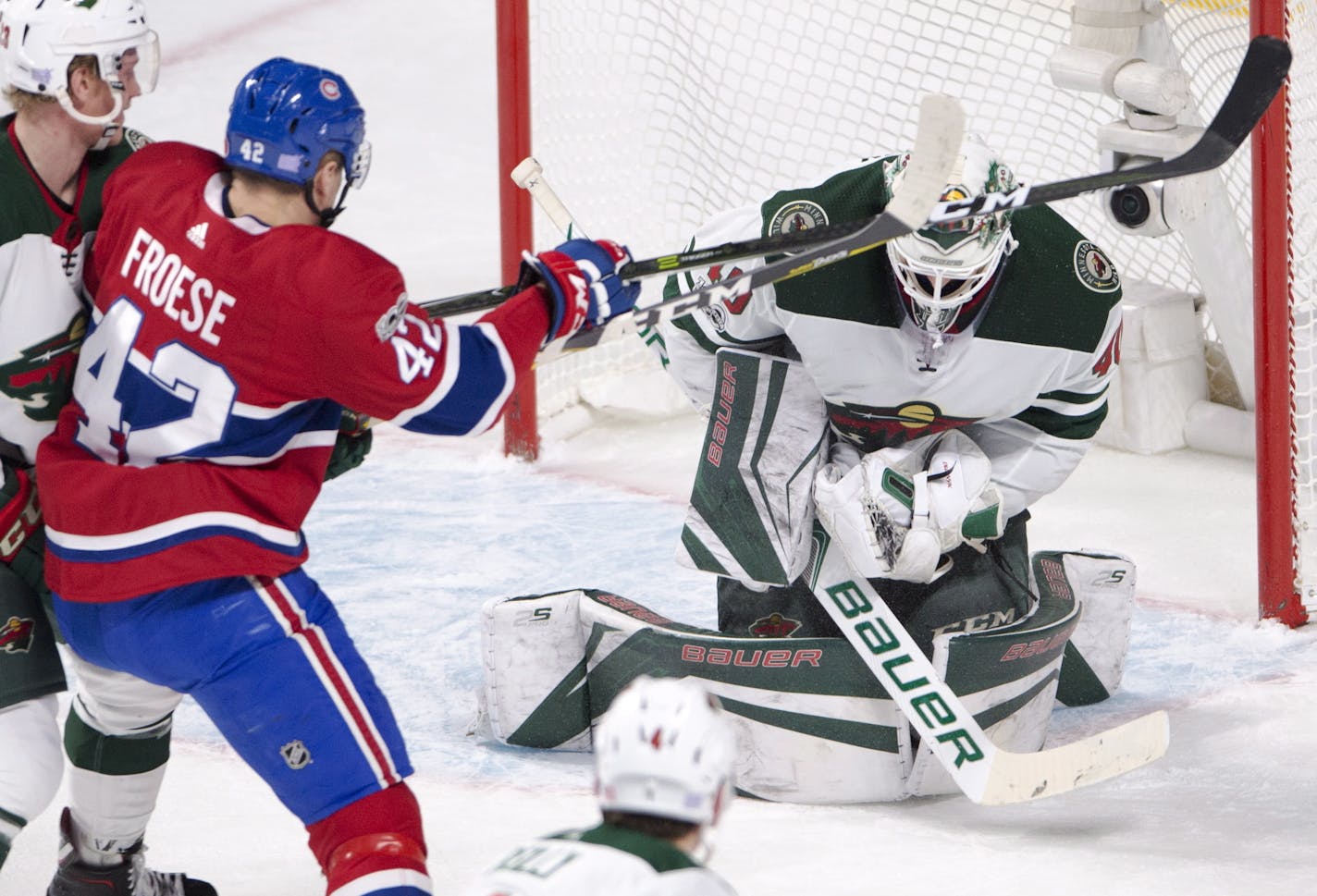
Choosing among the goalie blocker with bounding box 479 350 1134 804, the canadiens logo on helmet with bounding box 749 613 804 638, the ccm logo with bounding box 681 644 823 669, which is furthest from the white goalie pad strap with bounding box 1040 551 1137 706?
the ccm logo with bounding box 681 644 823 669

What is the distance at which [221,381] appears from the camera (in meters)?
2.09

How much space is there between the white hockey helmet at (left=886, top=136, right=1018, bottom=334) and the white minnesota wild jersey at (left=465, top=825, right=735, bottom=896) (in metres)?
1.31

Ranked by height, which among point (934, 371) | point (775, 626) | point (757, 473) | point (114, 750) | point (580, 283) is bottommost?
point (775, 626)

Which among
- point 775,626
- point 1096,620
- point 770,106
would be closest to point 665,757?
point 775,626

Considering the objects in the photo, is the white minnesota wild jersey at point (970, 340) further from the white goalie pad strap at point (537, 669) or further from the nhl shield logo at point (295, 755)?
the nhl shield logo at point (295, 755)

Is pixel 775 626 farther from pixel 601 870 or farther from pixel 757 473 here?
pixel 601 870

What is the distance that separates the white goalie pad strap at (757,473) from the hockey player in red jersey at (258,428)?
869 millimetres

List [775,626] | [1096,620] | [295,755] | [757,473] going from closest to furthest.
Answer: [295,755]
[757,473]
[775,626]
[1096,620]

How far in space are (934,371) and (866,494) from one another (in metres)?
0.21

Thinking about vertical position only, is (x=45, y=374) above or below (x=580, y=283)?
below

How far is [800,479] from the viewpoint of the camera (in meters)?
3.00

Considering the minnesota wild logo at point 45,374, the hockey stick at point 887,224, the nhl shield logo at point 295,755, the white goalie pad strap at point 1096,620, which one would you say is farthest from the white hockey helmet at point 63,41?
the white goalie pad strap at point 1096,620

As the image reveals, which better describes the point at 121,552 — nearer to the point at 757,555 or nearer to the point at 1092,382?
the point at 757,555

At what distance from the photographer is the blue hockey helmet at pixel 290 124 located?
83.4 inches
